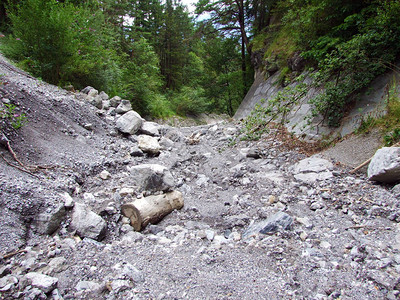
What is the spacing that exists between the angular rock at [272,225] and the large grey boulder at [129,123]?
14.3 feet

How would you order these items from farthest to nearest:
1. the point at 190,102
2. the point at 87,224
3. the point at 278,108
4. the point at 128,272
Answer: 1. the point at 190,102
2. the point at 278,108
3. the point at 87,224
4. the point at 128,272

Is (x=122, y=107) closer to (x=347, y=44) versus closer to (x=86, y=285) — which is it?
(x=86, y=285)

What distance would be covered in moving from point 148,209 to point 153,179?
68 centimetres

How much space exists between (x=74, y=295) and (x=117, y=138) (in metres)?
4.32

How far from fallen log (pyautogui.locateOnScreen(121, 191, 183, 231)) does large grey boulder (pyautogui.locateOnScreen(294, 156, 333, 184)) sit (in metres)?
2.15

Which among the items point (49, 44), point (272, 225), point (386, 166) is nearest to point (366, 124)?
point (386, 166)

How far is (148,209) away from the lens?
109 inches

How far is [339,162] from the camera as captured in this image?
11.8ft

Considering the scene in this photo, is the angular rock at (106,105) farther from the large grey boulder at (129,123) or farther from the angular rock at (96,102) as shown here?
the large grey boulder at (129,123)

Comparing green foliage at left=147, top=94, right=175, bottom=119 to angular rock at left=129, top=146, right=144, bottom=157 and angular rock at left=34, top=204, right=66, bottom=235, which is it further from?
angular rock at left=34, top=204, right=66, bottom=235

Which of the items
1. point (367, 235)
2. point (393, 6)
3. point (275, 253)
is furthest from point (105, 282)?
point (393, 6)

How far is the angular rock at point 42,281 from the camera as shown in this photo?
157cm

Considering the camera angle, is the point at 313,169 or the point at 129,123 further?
the point at 129,123

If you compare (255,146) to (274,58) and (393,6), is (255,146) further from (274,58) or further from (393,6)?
(274,58)
